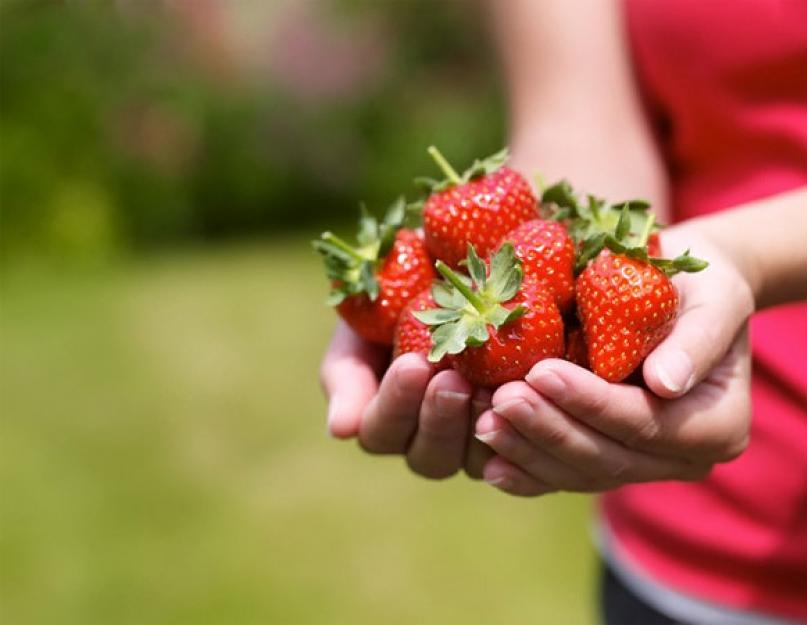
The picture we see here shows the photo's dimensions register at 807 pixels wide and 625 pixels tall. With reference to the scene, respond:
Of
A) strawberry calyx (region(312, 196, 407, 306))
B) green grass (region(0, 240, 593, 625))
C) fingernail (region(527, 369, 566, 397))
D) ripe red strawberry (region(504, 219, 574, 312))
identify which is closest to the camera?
fingernail (region(527, 369, 566, 397))

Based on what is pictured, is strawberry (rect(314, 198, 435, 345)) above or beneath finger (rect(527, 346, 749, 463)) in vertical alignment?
above

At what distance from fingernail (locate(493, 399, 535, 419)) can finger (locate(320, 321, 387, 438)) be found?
0.19 meters

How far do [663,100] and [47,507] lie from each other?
2.05 metres

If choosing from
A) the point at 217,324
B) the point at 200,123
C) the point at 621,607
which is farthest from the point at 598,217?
Answer: the point at 200,123

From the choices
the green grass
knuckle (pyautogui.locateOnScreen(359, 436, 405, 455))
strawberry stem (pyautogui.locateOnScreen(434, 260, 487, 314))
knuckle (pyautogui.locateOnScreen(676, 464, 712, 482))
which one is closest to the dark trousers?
knuckle (pyautogui.locateOnScreen(676, 464, 712, 482))

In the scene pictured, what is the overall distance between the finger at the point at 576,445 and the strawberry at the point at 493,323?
0.14ft

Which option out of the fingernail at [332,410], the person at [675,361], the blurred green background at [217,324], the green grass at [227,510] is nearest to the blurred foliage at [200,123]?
the blurred green background at [217,324]

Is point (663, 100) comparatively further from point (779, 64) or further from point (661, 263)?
point (661, 263)

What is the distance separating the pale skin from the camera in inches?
34.1

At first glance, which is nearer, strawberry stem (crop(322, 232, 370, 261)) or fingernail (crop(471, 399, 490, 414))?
fingernail (crop(471, 399, 490, 414))

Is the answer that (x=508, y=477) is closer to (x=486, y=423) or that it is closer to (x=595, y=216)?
(x=486, y=423)

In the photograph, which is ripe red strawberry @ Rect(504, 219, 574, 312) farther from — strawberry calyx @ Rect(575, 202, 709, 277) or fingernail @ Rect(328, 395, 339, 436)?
fingernail @ Rect(328, 395, 339, 436)

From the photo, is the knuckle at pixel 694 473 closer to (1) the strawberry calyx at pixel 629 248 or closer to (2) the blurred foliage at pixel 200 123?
(1) the strawberry calyx at pixel 629 248

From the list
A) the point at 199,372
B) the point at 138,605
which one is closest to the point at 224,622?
the point at 138,605
